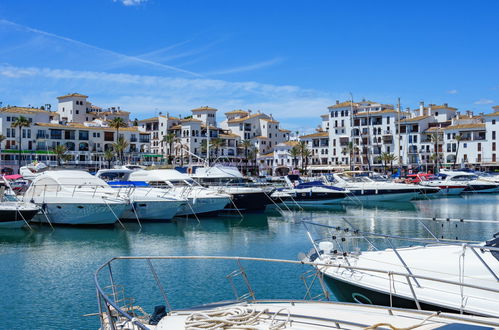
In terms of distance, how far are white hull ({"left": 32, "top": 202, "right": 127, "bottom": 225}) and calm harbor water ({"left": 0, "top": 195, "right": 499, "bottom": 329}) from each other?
949 mm

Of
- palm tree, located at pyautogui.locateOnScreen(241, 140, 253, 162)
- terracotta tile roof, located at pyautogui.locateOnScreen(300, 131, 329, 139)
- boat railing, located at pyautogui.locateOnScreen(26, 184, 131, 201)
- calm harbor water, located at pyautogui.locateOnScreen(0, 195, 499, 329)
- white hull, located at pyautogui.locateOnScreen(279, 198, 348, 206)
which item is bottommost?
calm harbor water, located at pyautogui.locateOnScreen(0, 195, 499, 329)

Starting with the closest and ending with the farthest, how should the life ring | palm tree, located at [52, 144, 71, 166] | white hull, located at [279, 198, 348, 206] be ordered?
the life ring → white hull, located at [279, 198, 348, 206] → palm tree, located at [52, 144, 71, 166]

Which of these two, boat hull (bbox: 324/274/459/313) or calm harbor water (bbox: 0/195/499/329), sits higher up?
boat hull (bbox: 324/274/459/313)

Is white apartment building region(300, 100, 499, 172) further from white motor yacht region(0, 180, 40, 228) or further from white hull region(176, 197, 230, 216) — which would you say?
white motor yacht region(0, 180, 40, 228)

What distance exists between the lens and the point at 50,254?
2420cm

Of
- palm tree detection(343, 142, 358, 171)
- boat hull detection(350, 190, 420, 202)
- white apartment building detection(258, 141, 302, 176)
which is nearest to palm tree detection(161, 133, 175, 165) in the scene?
white apartment building detection(258, 141, 302, 176)

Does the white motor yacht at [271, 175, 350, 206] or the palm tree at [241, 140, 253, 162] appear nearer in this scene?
the white motor yacht at [271, 175, 350, 206]

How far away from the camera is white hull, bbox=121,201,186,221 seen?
3591 centimetres

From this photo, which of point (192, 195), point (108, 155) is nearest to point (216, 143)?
point (108, 155)

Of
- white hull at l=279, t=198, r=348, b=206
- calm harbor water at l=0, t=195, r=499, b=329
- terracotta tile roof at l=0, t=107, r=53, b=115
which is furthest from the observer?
terracotta tile roof at l=0, t=107, r=53, b=115

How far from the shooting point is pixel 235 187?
147 ft

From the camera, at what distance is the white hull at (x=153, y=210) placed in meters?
35.9

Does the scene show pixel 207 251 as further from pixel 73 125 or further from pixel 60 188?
pixel 73 125

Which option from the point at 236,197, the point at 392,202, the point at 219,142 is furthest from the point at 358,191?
the point at 219,142
